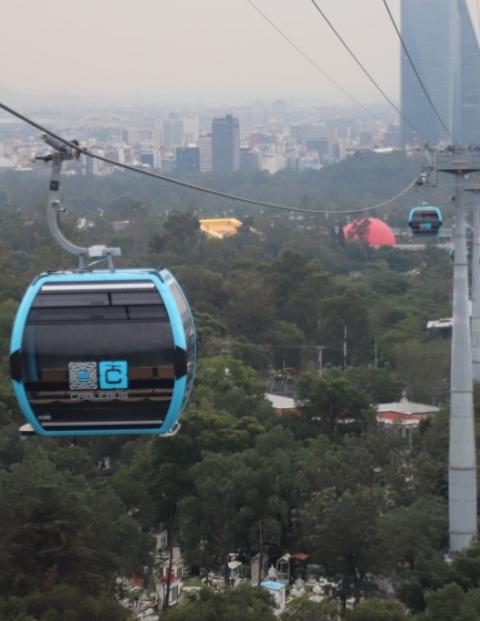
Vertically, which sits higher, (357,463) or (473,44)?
(473,44)

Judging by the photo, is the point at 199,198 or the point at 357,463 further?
the point at 199,198

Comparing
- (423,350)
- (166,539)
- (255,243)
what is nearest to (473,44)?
(255,243)

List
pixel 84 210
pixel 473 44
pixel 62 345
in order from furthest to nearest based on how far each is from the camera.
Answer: pixel 473 44
pixel 84 210
pixel 62 345

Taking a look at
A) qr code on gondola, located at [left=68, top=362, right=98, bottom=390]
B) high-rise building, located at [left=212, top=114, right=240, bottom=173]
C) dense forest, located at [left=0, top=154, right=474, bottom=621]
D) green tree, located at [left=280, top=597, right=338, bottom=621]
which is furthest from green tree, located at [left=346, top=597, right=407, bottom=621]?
high-rise building, located at [left=212, top=114, right=240, bottom=173]

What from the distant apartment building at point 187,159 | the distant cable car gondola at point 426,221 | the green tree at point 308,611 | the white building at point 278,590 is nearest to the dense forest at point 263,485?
the green tree at point 308,611

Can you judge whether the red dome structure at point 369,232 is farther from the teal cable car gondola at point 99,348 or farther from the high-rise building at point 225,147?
the high-rise building at point 225,147

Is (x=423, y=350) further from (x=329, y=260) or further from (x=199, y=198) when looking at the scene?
(x=199, y=198)

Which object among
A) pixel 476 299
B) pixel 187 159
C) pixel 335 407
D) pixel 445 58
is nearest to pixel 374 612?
pixel 335 407

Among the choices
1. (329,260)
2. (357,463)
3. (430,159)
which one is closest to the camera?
(430,159)
